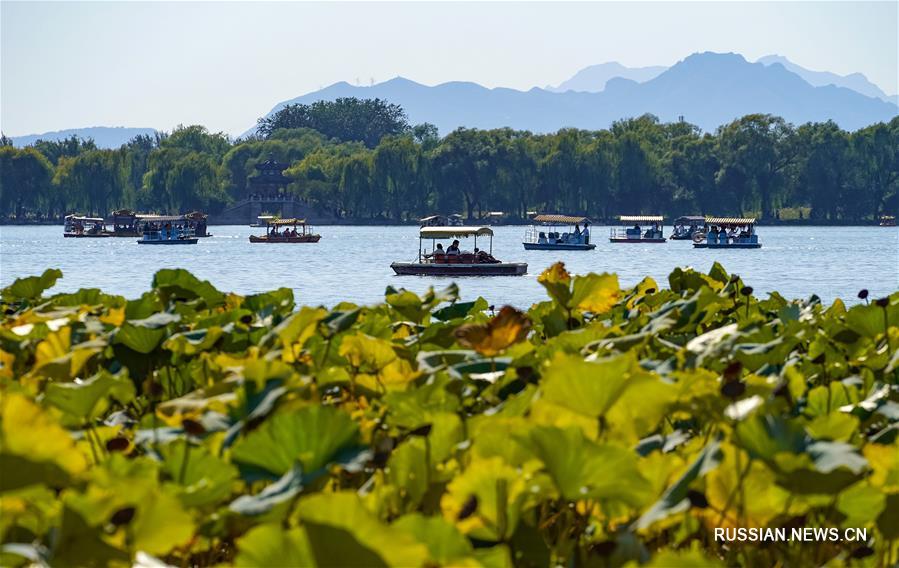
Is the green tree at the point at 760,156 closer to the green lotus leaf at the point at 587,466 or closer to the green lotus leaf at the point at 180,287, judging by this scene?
the green lotus leaf at the point at 180,287

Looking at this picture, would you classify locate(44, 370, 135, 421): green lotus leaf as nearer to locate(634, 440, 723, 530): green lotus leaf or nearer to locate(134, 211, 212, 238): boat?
locate(634, 440, 723, 530): green lotus leaf

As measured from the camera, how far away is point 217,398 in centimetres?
171

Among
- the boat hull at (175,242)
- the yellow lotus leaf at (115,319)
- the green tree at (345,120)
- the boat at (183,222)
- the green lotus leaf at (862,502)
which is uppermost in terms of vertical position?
the green tree at (345,120)

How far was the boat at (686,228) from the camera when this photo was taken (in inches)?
2874

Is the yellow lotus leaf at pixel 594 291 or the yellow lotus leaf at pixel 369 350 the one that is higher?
the yellow lotus leaf at pixel 594 291

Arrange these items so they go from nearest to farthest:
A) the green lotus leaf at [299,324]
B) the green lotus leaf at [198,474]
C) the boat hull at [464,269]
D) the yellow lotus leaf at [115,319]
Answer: the green lotus leaf at [198,474] → the green lotus leaf at [299,324] → the yellow lotus leaf at [115,319] → the boat hull at [464,269]

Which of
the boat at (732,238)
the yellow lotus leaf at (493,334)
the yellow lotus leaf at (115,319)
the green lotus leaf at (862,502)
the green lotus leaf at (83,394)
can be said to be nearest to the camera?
the green lotus leaf at (862,502)

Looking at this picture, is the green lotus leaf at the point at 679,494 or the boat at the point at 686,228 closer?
the green lotus leaf at the point at 679,494

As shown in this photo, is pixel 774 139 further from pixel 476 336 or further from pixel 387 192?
pixel 476 336

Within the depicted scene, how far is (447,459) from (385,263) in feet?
148

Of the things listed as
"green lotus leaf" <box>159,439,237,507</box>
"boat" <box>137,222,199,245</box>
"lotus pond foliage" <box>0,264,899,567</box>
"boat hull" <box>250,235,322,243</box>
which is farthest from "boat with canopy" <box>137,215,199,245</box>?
"green lotus leaf" <box>159,439,237,507</box>

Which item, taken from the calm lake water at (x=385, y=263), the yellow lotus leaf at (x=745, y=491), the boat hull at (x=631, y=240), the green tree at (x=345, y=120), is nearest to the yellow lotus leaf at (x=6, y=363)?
the yellow lotus leaf at (x=745, y=491)

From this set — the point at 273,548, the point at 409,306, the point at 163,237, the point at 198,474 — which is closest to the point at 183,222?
the point at 163,237

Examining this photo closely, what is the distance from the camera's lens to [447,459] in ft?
5.39
